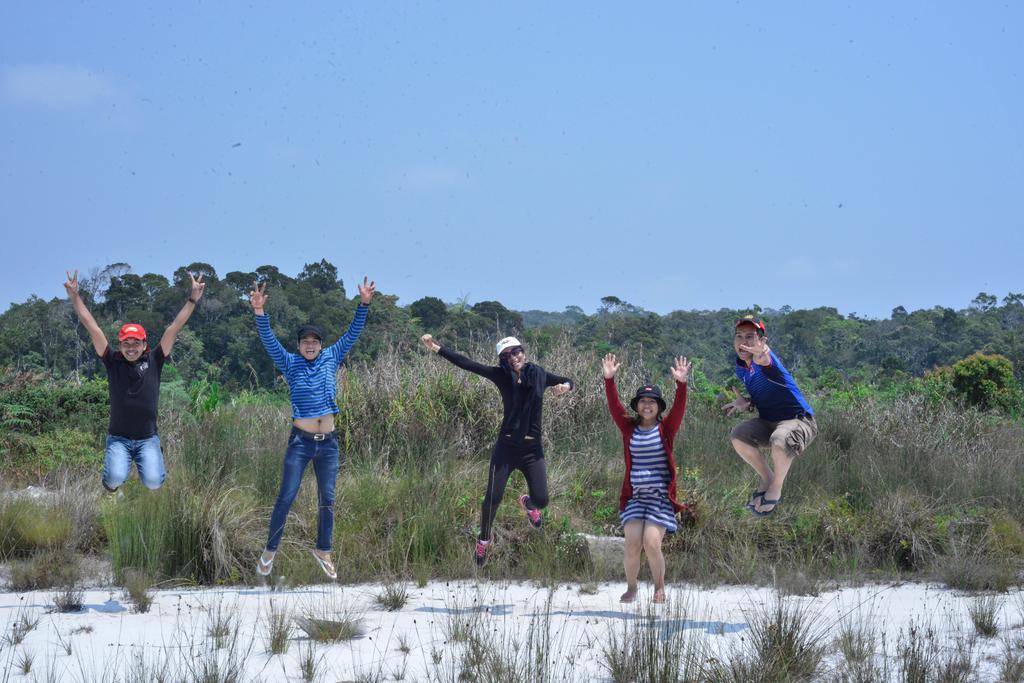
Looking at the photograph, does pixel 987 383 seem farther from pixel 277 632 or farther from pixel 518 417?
pixel 277 632

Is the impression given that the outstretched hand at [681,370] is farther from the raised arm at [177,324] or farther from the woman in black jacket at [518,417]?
the raised arm at [177,324]

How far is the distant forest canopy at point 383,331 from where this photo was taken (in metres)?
28.3

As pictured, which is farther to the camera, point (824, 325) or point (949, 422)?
point (824, 325)

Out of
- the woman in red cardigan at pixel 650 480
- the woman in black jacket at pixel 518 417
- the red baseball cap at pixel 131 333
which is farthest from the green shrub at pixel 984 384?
the red baseball cap at pixel 131 333

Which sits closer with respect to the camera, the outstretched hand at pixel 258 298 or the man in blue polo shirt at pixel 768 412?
the man in blue polo shirt at pixel 768 412

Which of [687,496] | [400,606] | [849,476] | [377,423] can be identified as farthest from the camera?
[377,423]

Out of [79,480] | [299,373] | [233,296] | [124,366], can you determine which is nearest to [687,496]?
[299,373]

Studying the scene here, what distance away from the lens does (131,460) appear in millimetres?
9000

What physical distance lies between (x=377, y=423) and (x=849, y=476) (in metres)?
5.82

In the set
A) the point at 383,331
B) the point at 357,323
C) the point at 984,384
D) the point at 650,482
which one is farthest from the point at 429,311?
the point at 650,482

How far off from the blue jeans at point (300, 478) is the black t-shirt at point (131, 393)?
3.71ft

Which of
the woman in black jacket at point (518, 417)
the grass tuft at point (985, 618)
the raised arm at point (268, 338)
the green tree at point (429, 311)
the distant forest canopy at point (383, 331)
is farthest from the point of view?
the green tree at point (429, 311)

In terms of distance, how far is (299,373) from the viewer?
8961 millimetres

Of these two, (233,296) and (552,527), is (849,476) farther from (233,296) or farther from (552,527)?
(233,296)
